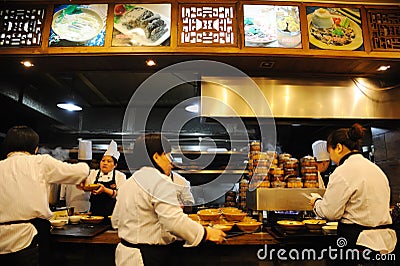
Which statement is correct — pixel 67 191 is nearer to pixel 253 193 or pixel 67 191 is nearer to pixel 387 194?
pixel 253 193

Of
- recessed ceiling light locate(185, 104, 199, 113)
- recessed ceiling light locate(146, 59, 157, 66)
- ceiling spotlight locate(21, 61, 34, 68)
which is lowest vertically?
recessed ceiling light locate(185, 104, 199, 113)

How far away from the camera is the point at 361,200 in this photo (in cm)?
202

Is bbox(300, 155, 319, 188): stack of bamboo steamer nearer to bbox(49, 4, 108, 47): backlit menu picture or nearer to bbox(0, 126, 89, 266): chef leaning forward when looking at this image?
bbox(0, 126, 89, 266): chef leaning forward

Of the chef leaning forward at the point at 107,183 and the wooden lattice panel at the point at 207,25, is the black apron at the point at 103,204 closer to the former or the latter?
the chef leaning forward at the point at 107,183

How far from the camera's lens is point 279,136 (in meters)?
4.46

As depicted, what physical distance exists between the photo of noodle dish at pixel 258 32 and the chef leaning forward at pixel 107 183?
2.11 m

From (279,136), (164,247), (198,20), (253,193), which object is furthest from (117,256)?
(279,136)

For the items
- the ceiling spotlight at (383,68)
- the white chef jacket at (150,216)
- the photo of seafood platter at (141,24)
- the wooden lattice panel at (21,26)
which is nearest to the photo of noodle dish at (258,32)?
the photo of seafood platter at (141,24)

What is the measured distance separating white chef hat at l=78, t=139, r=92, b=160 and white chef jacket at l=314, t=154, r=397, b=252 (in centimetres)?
365

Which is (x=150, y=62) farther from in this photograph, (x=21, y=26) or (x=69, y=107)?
(x=69, y=107)

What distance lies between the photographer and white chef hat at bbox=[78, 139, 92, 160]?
4602 millimetres

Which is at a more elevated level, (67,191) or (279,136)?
(279,136)

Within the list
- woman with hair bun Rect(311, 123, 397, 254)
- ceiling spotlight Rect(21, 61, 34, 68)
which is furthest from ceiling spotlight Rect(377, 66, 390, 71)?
ceiling spotlight Rect(21, 61, 34, 68)

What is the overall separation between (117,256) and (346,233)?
1560 millimetres
